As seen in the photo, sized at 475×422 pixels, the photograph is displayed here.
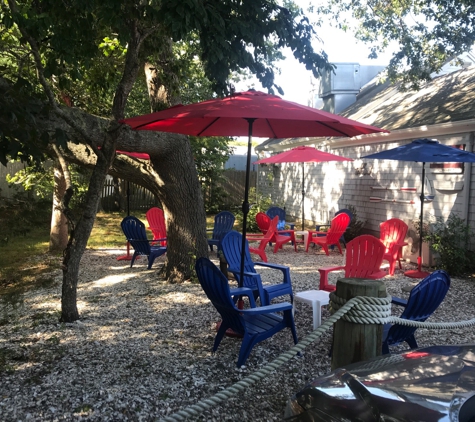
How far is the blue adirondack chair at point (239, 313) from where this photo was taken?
4.06m

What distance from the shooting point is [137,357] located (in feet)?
14.1

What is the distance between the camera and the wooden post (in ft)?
7.89

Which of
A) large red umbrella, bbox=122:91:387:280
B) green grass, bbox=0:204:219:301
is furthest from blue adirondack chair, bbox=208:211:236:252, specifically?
large red umbrella, bbox=122:91:387:280

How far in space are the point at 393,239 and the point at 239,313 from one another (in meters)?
6.01

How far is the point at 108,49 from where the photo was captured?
7891 mm

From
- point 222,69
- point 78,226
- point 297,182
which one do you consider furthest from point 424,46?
point 78,226

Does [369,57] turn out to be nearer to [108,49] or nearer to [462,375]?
[108,49]

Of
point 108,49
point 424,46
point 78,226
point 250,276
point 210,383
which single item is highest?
point 424,46

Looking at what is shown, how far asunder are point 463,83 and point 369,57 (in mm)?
2579

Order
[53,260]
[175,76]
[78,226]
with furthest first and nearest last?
[53,260], [175,76], [78,226]

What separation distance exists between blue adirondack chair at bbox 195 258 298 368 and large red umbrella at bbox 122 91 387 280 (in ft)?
2.50

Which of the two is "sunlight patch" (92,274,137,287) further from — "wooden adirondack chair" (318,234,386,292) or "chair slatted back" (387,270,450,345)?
"chair slatted back" (387,270,450,345)

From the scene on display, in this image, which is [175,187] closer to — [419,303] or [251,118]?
[251,118]

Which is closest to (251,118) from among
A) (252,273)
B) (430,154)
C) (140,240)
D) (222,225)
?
(252,273)
